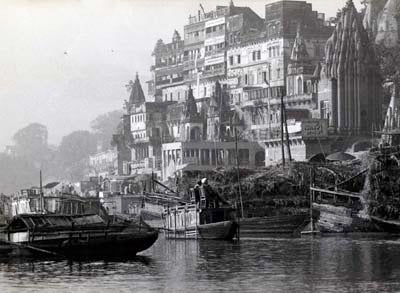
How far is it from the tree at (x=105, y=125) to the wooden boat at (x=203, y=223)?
108 m

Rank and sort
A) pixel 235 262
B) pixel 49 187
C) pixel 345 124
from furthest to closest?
pixel 49 187
pixel 345 124
pixel 235 262

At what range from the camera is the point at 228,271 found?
121 ft

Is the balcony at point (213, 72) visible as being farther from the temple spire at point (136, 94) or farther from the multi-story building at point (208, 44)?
the temple spire at point (136, 94)

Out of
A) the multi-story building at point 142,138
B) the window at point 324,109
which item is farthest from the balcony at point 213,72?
the window at point 324,109

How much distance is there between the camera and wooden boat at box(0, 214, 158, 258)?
41438 millimetres

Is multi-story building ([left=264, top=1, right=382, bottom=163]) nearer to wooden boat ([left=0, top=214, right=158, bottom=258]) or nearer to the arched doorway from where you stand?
the arched doorway

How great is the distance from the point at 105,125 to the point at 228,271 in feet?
434

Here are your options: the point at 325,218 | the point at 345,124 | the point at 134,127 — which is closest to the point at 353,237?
the point at 325,218

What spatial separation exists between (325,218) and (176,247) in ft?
33.7

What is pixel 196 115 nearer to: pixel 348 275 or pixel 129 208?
pixel 129 208

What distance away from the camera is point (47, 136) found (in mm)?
176250

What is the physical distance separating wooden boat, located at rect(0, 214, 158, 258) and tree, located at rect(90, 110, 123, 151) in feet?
396

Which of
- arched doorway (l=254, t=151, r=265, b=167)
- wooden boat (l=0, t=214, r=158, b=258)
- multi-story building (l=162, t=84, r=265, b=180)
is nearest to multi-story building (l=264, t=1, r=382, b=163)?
arched doorway (l=254, t=151, r=265, b=167)


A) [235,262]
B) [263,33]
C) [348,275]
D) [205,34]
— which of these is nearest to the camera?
[348,275]
